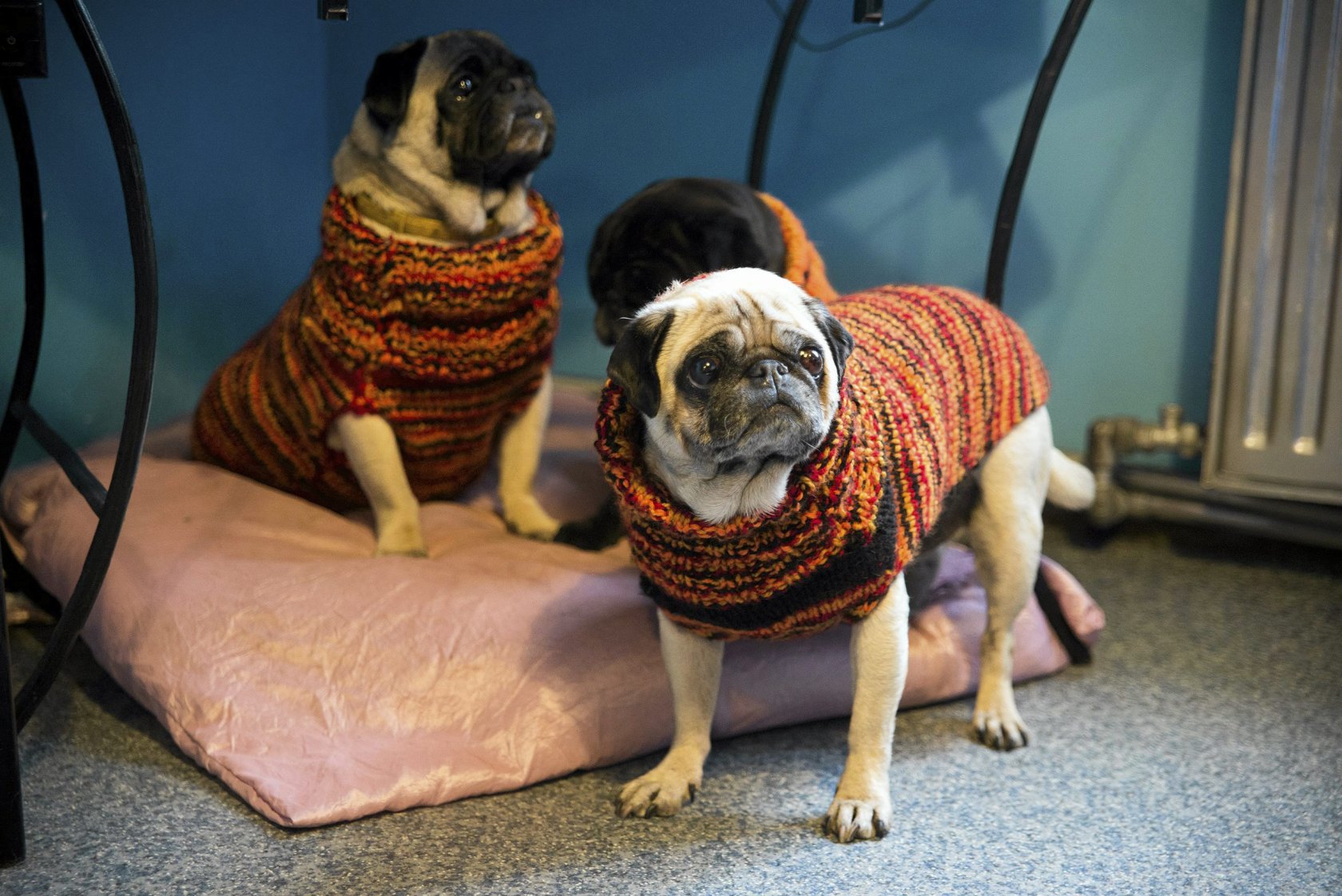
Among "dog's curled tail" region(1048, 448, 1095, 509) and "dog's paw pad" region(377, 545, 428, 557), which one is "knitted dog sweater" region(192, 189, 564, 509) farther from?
"dog's curled tail" region(1048, 448, 1095, 509)

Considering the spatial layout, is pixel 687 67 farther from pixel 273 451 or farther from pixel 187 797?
pixel 187 797

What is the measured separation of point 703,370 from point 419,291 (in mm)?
663

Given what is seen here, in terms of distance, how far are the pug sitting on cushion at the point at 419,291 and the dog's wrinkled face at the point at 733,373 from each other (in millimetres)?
596

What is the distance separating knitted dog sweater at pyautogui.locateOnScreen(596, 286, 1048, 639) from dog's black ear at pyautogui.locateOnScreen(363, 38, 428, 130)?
681mm

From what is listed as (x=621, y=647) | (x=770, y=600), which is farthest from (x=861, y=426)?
(x=621, y=647)

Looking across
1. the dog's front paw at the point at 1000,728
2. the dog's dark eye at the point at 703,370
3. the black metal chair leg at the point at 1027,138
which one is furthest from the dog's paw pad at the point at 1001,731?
the dog's dark eye at the point at 703,370

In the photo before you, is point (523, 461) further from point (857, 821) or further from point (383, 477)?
point (857, 821)

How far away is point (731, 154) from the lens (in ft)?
8.29

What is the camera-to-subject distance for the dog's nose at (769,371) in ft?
3.79

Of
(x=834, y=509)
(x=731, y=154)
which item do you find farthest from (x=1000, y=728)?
(x=731, y=154)

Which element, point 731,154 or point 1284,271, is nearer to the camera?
point 1284,271

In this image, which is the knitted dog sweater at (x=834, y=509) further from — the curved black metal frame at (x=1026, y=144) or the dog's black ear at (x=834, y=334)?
the curved black metal frame at (x=1026, y=144)

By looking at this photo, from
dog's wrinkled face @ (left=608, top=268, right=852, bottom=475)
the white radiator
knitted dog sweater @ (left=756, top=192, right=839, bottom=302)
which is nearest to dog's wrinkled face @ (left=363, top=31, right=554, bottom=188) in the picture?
knitted dog sweater @ (left=756, top=192, right=839, bottom=302)

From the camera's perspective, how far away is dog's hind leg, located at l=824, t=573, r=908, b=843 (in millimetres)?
1319
